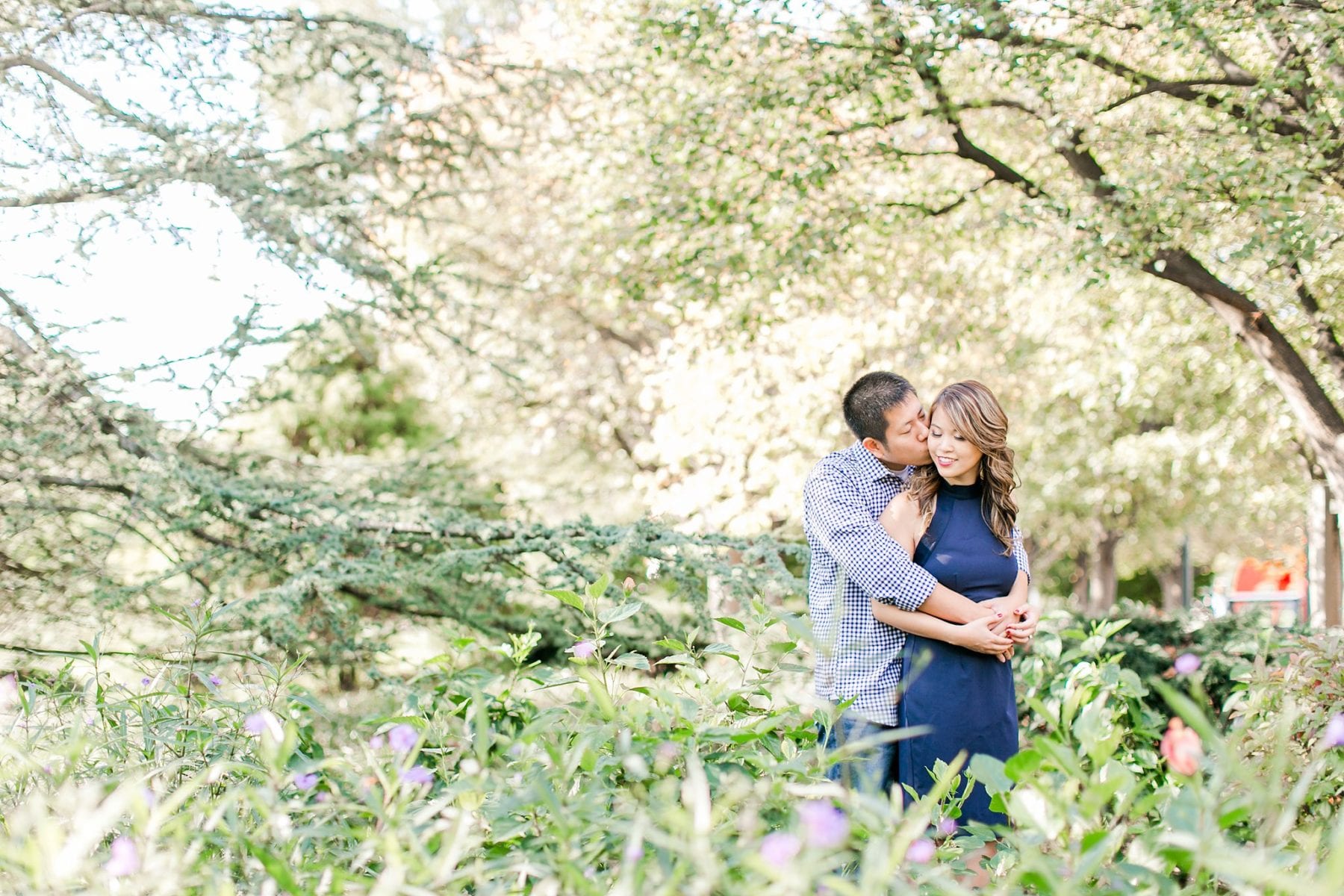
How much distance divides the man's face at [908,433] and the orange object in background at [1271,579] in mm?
18603

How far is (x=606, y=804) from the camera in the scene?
74.0 inches

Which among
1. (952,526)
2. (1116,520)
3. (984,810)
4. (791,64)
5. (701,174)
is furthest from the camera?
(1116,520)

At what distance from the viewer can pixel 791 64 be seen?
24.8ft

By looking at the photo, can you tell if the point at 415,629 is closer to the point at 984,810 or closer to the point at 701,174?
the point at 984,810

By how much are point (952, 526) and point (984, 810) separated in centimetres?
77

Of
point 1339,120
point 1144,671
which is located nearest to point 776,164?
point 1339,120

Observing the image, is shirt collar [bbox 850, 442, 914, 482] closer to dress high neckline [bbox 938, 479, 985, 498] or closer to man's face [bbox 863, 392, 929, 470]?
man's face [bbox 863, 392, 929, 470]

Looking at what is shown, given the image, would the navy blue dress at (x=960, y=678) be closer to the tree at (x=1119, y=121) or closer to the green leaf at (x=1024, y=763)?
the green leaf at (x=1024, y=763)

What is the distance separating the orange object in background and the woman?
18574mm

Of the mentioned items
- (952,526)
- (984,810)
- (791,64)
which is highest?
(791,64)

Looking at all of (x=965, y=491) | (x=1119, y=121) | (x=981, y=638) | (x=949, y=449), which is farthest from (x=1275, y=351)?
(x=981, y=638)

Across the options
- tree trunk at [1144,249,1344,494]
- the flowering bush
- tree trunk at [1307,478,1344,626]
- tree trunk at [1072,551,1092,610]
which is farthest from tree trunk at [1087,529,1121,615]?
the flowering bush

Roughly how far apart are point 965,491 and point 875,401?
367 millimetres

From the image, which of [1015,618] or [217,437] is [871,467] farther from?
[217,437]
